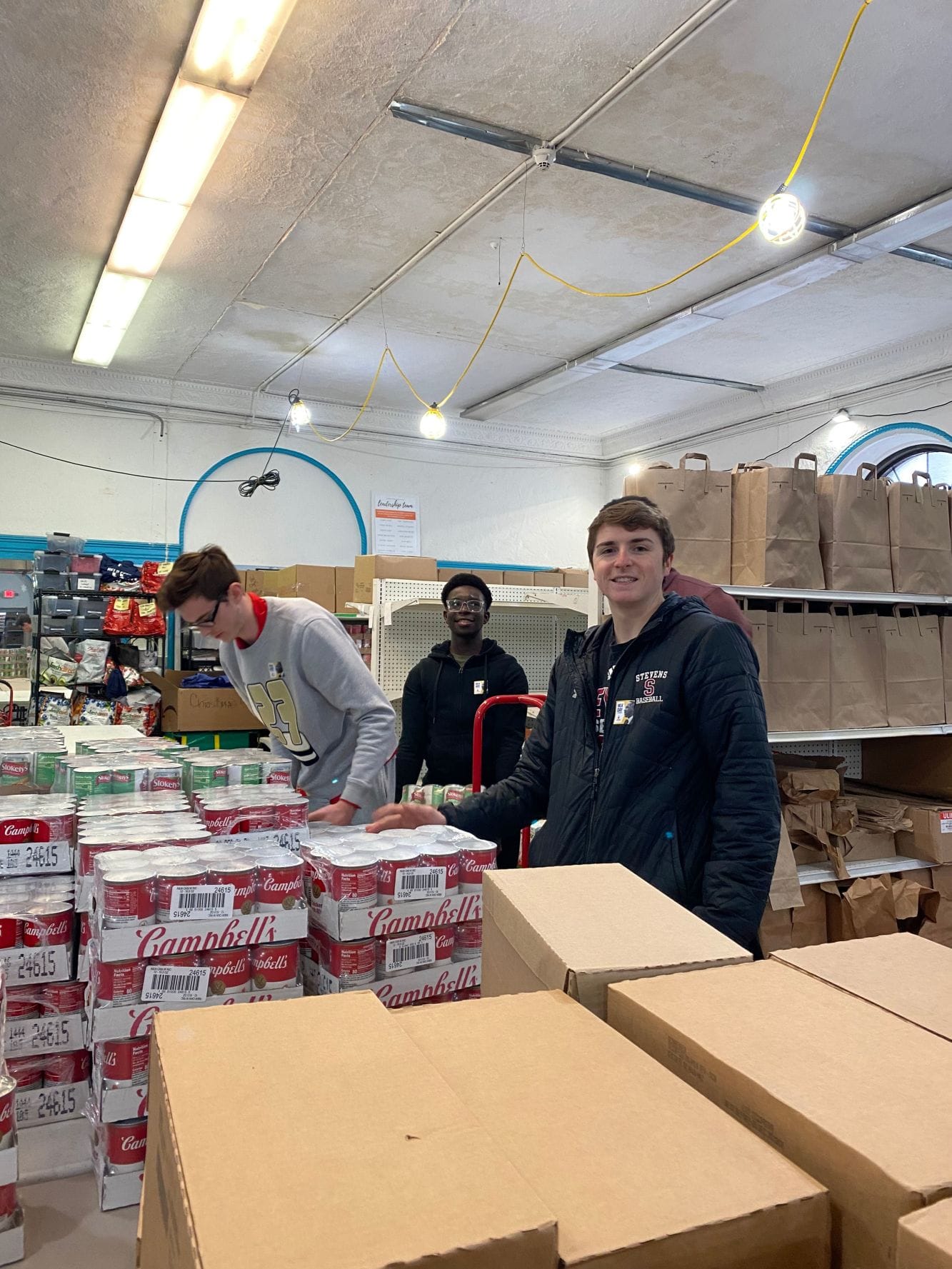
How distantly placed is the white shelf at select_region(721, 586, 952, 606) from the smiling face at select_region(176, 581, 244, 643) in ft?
6.93

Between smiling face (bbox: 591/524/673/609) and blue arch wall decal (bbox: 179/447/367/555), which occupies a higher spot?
blue arch wall decal (bbox: 179/447/367/555)

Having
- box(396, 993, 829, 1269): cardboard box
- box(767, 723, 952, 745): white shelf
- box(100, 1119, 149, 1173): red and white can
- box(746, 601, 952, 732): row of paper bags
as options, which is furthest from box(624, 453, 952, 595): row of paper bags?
box(396, 993, 829, 1269): cardboard box

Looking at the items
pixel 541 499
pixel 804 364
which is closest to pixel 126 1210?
pixel 804 364

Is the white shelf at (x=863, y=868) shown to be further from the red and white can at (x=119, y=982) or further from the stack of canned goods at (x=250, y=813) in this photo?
the red and white can at (x=119, y=982)

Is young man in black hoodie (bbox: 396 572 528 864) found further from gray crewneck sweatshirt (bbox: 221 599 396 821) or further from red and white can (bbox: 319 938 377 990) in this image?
red and white can (bbox: 319 938 377 990)

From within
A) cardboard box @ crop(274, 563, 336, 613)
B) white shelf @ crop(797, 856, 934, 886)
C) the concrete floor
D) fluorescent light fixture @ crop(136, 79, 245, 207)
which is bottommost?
white shelf @ crop(797, 856, 934, 886)

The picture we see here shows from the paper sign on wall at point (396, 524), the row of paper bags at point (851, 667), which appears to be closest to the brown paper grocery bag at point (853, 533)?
the row of paper bags at point (851, 667)

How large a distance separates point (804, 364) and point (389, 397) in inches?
169

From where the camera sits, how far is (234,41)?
366 cm

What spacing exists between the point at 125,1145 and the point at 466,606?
136 inches

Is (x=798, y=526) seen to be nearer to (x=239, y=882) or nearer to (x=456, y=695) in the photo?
(x=456, y=695)

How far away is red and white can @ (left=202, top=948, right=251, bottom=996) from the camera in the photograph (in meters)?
1.41

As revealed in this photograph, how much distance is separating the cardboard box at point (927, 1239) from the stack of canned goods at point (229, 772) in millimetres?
1714

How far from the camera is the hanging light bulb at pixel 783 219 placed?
3.59m
